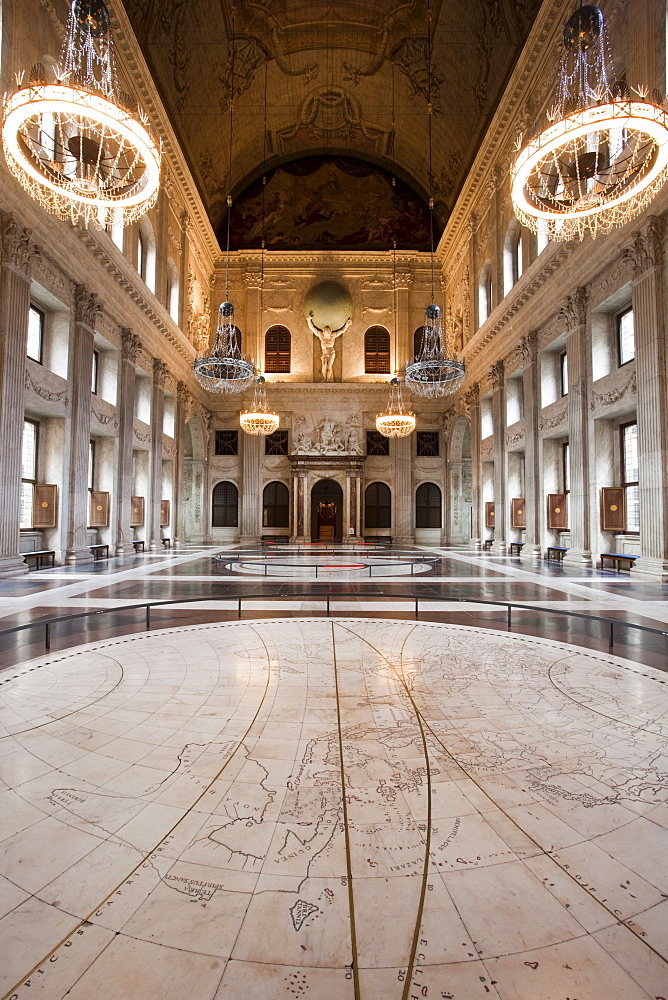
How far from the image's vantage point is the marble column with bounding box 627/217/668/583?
10859 mm

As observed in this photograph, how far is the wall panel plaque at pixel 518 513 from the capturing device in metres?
18.7

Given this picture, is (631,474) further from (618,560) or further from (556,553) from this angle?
(556,553)

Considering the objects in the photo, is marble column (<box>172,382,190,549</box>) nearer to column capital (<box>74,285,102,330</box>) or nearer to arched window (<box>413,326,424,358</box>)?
column capital (<box>74,285,102,330</box>)

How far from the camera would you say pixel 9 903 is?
68.3 inches

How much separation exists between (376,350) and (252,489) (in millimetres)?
10624

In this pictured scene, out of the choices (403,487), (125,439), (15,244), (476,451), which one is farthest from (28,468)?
(403,487)

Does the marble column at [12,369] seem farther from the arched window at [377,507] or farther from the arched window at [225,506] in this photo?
the arched window at [377,507]

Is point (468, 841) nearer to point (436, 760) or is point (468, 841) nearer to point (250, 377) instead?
point (436, 760)

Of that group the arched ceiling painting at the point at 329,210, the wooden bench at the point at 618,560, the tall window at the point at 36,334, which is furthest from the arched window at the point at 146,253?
the wooden bench at the point at 618,560

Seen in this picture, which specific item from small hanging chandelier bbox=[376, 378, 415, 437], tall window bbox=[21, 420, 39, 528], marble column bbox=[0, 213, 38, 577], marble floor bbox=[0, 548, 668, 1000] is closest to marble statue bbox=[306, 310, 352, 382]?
small hanging chandelier bbox=[376, 378, 415, 437]

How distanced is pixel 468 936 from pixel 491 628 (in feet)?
15.3

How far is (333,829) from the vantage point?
7.11 feet

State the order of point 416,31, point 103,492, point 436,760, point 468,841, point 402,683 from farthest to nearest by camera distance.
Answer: point 416,31 < point 103,492 < point 402,683 < point 436,760 < point 468,841

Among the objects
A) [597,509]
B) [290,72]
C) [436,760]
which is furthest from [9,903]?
[290,72]
